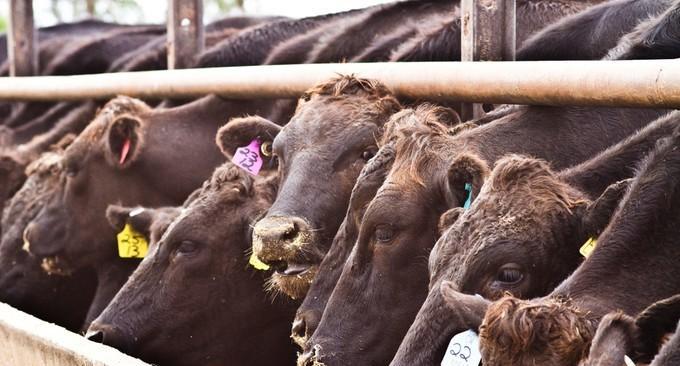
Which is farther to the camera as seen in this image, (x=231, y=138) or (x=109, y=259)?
(x=109, y=259)

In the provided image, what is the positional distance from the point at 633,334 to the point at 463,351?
0.57 metres

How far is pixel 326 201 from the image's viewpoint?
479 centimetres

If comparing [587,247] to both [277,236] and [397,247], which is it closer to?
[397,247]

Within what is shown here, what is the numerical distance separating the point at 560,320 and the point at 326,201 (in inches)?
78.5

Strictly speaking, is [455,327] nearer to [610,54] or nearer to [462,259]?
[462,259]

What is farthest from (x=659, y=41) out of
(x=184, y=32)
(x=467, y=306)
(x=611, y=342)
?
(x=184, y=32)

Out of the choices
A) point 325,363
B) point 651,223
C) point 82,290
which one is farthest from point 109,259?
→ point 651,223

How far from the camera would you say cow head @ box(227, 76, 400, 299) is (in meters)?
4.63

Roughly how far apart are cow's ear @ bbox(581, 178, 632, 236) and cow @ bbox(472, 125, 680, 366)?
57mm

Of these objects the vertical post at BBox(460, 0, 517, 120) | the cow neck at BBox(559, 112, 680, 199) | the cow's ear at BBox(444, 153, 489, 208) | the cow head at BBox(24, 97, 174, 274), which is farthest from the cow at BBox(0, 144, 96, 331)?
the cow neck at BBox(559, 112, 680, 199)

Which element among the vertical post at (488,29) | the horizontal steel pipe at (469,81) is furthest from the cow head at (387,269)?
the vertical post at (488,29)

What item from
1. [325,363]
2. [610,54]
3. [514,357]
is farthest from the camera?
[610,54]

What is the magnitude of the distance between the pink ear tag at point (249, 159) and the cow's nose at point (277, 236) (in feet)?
2.79

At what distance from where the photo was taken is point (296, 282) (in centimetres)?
468
